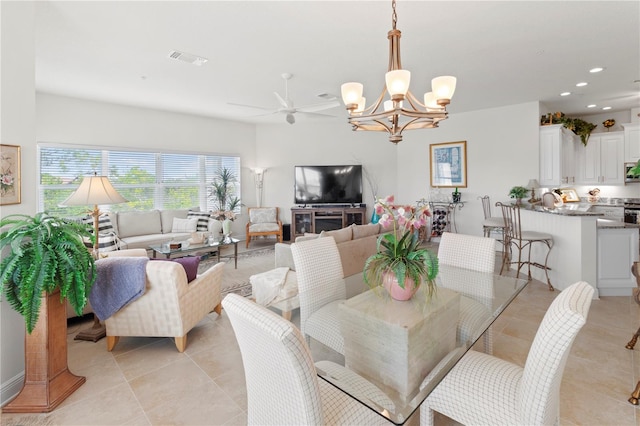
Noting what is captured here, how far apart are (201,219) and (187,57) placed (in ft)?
10.4

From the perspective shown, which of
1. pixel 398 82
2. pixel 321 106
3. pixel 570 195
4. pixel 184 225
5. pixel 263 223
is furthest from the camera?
pixel 263 223

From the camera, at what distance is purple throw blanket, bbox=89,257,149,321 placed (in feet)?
7.91

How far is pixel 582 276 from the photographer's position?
358cm

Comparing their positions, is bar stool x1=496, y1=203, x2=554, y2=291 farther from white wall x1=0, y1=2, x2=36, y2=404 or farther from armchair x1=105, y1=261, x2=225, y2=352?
white wall x1=0, y1=2, x2=36, y2=404

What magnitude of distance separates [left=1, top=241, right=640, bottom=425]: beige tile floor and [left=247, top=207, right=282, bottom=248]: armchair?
3.72 meters

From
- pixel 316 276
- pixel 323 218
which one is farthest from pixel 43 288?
pixel 323 218

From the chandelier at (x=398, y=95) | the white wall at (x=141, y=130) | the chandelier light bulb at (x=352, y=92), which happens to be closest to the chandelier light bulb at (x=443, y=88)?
the chandelier at (x=398, y=95)

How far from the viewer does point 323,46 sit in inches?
133

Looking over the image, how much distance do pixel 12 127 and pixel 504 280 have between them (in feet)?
11.9

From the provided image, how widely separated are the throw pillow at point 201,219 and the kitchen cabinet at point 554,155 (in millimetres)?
6314

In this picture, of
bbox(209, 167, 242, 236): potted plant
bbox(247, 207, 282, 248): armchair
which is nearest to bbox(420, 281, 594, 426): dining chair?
bbox(247, 207, 282, 248): armchair

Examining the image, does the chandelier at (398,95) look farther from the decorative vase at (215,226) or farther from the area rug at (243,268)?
the decorative vase at (215,226)

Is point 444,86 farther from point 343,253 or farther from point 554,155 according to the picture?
point 554,155

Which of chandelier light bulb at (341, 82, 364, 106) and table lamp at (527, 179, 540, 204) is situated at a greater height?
chandelier light bulb at (341, 82, 364, 106)
